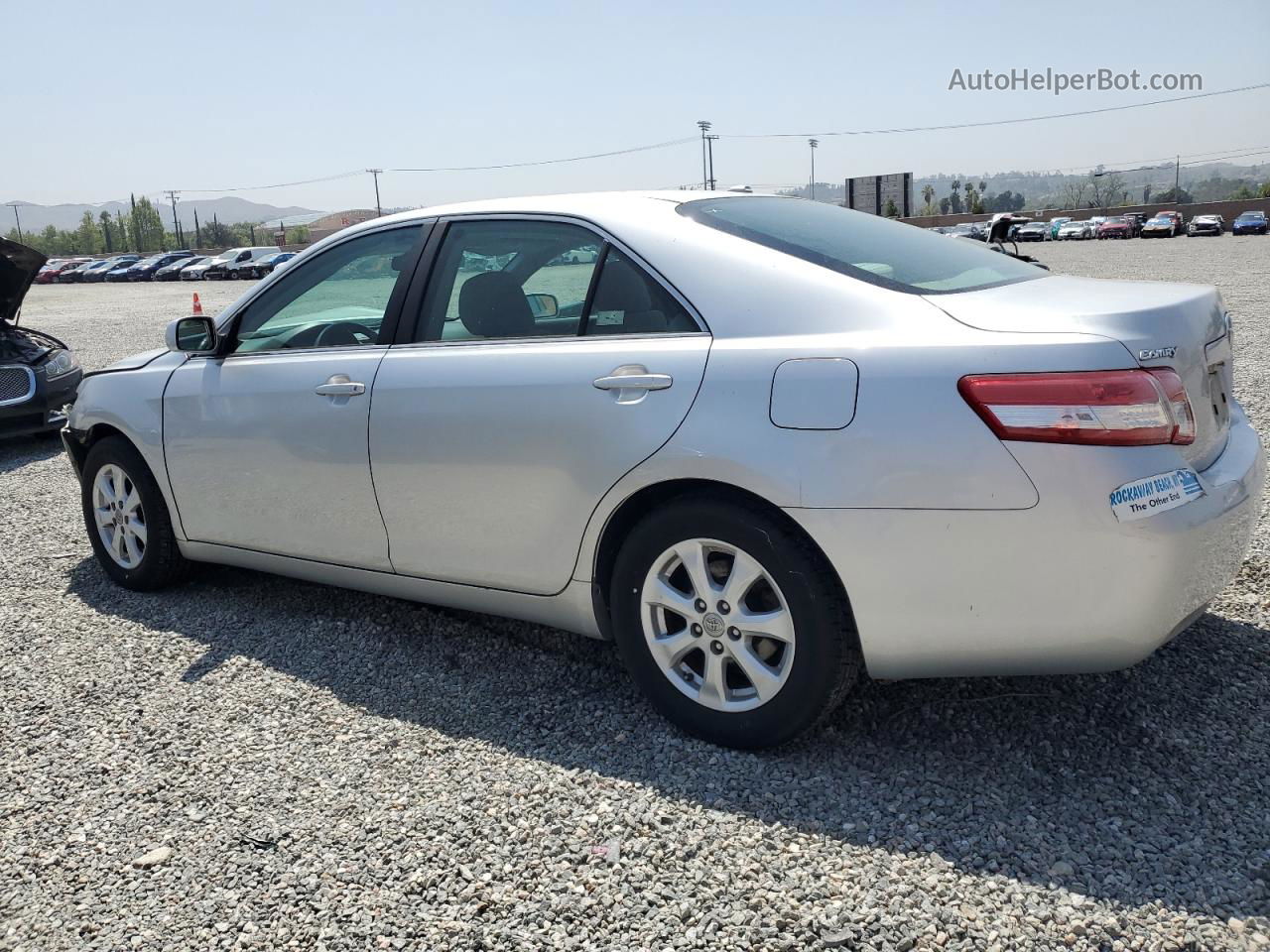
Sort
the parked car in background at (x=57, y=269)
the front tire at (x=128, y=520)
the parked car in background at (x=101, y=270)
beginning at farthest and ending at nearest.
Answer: the parked car in background at (x=57, y=269)
the parked car in background at (x=101, y=270)
the front tire at (x=128, y=520)

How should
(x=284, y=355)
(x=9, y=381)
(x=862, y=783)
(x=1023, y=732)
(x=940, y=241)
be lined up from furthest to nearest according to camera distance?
(x=9, y=381) < (x=284, y=355) < (x=940, y=241) < (x=1023, y=732) < (x=862, y=783)

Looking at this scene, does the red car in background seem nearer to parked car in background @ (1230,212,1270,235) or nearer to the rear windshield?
parked car in background @ (1230,212,1270,235)

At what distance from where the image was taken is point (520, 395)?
11.1 feet

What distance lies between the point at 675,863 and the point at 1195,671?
1.93 m

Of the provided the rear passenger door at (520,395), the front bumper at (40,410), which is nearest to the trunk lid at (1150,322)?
the rear passenger door at (520,395)

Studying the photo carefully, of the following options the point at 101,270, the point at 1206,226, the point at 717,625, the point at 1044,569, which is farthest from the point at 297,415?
the point at 101,270

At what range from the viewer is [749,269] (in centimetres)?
312

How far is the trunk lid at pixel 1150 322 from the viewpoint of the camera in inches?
105

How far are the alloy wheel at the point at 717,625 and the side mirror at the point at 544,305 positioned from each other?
3.09 ft

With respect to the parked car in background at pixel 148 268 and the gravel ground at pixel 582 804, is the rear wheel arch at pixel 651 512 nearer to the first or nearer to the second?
the gravel ground at pixel 582 804

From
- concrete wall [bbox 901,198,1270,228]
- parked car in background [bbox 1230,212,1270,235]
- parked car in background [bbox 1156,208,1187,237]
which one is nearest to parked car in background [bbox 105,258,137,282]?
concrete wall [bbox 901,198,1270,228]

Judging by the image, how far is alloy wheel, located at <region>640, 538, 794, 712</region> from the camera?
2.98 meters

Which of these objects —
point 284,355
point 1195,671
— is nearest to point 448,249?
point 284,355

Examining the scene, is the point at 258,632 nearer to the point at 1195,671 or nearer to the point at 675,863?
the point at 675,863
